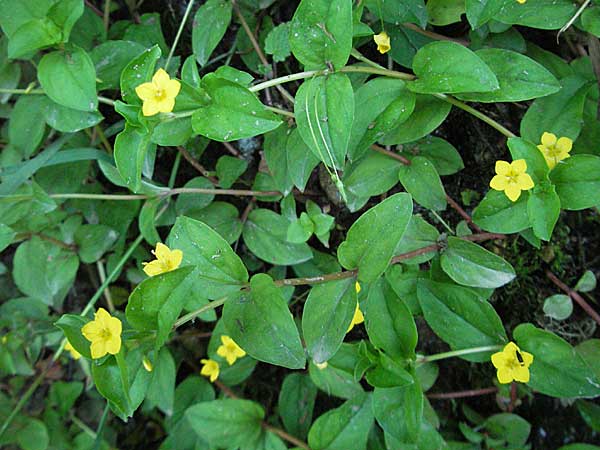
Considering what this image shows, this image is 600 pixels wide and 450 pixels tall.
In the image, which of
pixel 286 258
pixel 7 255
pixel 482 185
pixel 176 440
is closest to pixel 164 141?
pixel 286 258

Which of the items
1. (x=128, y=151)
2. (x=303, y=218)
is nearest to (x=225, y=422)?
(x=303, y=218)

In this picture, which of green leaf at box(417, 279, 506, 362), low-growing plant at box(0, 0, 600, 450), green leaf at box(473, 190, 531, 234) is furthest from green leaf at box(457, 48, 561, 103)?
green leaf at box(417, 279, 506, 362)

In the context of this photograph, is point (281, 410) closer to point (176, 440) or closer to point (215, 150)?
point (176, 440)

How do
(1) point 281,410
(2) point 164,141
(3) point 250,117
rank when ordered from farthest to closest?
(1) point 281,410 < (2) point 164,141 < (3) point 250,117

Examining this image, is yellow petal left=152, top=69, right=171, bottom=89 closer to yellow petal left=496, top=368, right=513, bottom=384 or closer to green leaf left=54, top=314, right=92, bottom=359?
green leaf left=54, top=314, right=92, bottom=359

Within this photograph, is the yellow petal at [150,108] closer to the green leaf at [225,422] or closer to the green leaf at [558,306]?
the green leaf at [225,422]

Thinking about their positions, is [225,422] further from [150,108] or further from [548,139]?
[548,139]
